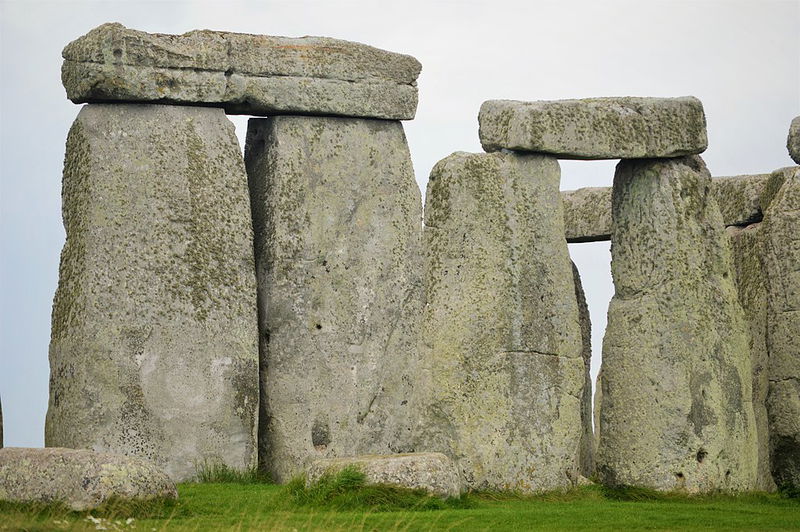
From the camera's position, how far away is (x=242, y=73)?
24125 millimetres

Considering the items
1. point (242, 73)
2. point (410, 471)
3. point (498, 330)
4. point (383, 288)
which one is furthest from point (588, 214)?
point (410, 471)

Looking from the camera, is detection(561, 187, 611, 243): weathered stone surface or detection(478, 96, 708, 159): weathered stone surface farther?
detection(561, 187, 611, 243): weathered stone surface

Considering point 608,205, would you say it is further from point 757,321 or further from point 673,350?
point 673,350

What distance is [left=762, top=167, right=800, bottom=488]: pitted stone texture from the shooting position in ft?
71.7

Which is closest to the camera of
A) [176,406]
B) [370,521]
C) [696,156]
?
[370,521]

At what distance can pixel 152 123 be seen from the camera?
77.2ft

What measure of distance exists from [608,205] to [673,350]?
24.3 ft

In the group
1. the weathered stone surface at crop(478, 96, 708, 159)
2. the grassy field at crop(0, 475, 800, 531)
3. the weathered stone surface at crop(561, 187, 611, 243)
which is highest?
the weathered stone surface at crop(478, 96, 708, 159)

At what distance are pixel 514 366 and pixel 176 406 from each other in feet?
17.0

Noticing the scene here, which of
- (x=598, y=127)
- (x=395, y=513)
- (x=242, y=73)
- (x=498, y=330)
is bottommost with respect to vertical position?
(x=395, y=513)

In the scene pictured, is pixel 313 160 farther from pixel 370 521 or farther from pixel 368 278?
pixel 370 521

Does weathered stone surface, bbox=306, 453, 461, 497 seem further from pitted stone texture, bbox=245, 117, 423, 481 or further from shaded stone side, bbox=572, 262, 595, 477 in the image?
shaded stone side, bbox=572, 262, 595, 477

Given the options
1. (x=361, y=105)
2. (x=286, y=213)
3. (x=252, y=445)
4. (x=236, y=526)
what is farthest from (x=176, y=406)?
(x=236, y=526)

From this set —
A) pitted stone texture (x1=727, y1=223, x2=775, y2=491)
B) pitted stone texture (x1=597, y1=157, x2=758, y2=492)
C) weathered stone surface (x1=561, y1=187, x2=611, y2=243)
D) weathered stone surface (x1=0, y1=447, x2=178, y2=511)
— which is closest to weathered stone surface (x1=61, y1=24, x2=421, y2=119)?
weathered stone surface (x1=561, y1=187, x2=611, y2=243)
